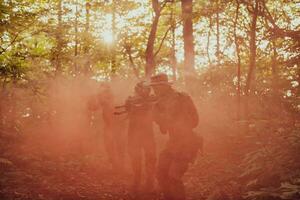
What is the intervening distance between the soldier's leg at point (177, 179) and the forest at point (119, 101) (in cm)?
94

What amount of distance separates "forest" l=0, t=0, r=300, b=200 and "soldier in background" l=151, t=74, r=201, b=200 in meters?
1.06

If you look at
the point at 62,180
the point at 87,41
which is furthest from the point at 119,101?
the point at 62,180

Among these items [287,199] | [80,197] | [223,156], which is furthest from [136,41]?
[287,199]

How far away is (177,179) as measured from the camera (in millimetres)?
7840

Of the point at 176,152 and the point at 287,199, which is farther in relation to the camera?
the point at 176,152

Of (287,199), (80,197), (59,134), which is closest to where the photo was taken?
(287,199)

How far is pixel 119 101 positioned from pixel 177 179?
27.5 feet

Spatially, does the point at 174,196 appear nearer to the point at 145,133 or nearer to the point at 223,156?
the point at 145,133

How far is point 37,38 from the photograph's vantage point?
39.7ft

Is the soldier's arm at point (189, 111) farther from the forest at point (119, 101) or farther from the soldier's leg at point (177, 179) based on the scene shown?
the forest at point (119, 101)

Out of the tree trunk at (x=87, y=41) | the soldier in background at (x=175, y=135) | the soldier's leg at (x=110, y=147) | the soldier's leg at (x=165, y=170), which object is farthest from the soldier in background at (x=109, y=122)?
the soldier in background at (x=175, y=135)

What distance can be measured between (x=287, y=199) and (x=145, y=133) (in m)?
3.95

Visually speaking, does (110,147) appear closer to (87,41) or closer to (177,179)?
(177,179)

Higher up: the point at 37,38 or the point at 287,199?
the point at 37,38
